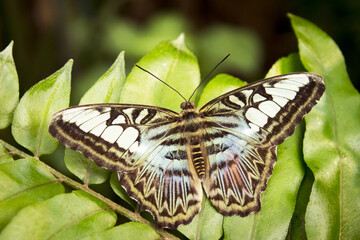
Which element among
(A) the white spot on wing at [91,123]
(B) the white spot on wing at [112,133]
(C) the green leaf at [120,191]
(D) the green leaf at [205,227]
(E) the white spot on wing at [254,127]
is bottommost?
(D) the green leaf at [205,227]

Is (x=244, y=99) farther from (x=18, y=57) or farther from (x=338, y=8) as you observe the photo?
(x=18, y=57)

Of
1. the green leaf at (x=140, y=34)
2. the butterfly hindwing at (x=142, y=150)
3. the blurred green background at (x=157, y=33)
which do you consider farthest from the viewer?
the green leaf at (x=140, y=34)

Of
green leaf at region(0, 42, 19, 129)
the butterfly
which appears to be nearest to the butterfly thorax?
the butterfly

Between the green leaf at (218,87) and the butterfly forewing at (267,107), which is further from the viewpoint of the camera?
the green leaf at (218,87)

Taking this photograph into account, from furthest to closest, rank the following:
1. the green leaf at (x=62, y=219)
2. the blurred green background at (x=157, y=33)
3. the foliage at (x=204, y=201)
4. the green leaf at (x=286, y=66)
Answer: the blurred green background at (x=157, y=33) → the green leaf at (x=286, y=66) → the foliage at (x=204, y=201) → the green leaf at (x=62, y=219)

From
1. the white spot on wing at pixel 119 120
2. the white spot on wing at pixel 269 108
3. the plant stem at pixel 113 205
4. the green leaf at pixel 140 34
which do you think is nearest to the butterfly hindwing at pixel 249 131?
the white spot on wing at pixel 269 108

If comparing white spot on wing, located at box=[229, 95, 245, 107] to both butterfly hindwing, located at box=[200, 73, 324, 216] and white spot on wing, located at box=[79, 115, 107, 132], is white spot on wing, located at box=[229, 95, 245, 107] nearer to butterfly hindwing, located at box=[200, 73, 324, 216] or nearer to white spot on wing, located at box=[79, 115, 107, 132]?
butterfly hindwing, located at box=[200, 73, 324, 216]

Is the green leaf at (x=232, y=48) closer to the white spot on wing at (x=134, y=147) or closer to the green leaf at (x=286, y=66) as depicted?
the green leaf at (x=286, y=66)

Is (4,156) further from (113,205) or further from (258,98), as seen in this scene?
(258,98)
